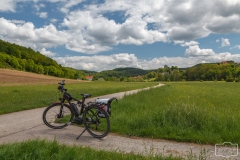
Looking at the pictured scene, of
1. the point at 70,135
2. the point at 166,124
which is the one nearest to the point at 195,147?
the point at 166,124

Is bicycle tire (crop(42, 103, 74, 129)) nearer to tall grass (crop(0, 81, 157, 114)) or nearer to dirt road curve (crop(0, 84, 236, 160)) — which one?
dirt road curve (crop(0, 84, 236, 160))

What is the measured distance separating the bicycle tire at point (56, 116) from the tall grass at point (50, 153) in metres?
2.12

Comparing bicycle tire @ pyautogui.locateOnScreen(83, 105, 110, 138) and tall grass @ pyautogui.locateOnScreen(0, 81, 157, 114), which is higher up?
bicycle tire @ pyautogui.locateOnScreen(83, 105, 110, 138)

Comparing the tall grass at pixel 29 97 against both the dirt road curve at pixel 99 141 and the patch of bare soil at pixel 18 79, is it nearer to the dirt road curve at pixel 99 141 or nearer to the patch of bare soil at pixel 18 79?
the dirt road curve at pixel 99 141

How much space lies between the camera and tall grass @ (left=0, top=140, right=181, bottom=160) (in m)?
3.84

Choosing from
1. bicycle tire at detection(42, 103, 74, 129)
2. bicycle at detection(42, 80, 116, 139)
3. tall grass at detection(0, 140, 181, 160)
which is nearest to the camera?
tall grass at detection(0, 140, 181, 160)

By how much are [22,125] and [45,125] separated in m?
0.73

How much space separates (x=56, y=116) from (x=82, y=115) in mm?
1235

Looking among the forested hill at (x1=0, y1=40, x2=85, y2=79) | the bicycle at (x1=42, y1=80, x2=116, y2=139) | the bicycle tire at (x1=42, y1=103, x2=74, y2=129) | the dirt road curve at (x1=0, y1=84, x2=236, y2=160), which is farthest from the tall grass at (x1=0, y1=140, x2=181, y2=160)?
the forested hill at (x1=0, y1=40, x2=85, y2=79)

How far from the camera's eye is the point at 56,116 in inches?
270

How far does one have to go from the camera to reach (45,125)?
6984mm

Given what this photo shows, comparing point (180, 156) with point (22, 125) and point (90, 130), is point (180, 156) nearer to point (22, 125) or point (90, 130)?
point (90, 130)

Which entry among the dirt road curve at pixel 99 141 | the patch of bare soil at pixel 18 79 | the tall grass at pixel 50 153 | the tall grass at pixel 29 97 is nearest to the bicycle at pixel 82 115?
the dirt road curve at pixel 99 141

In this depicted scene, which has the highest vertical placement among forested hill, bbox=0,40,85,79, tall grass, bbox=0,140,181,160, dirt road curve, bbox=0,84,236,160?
forested hill, bbox=0,40,85,79
